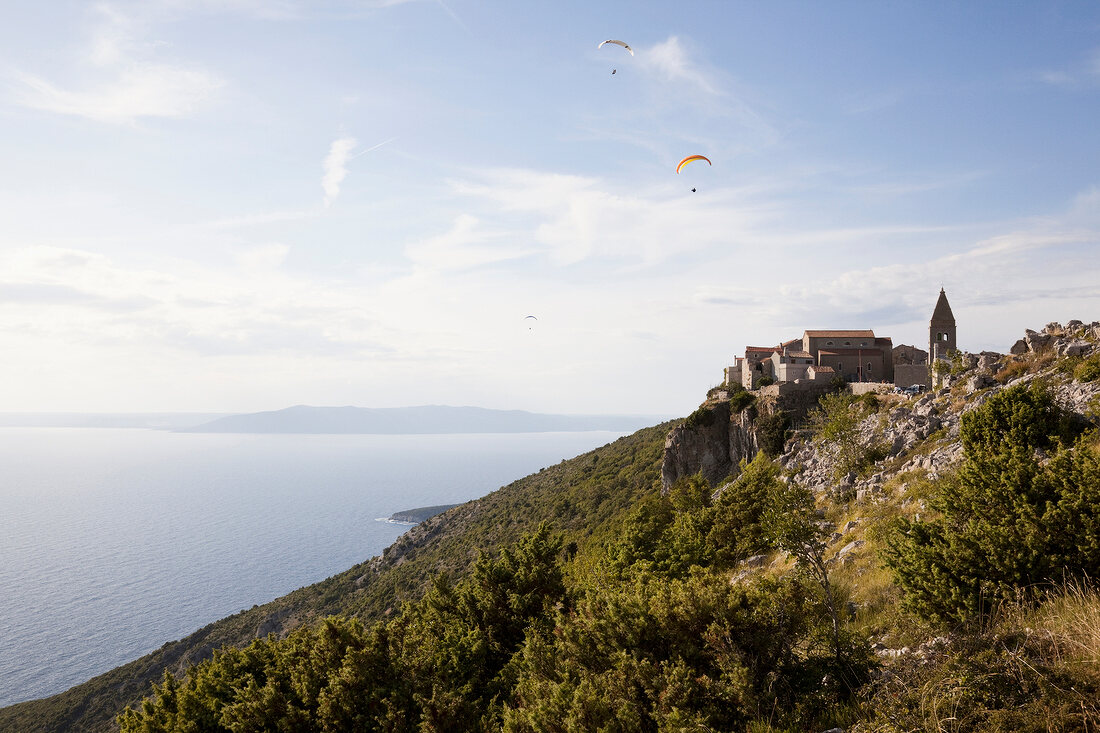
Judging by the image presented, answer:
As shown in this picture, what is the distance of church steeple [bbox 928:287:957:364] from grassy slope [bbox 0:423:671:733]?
85.4 feet

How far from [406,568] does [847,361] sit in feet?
164

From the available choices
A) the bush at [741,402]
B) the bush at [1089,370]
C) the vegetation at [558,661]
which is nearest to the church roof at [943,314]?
the bush at [741,402]

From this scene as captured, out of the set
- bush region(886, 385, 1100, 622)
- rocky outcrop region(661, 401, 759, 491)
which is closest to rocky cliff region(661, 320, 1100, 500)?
rocky outcrop region(661, 401, 759, 491)

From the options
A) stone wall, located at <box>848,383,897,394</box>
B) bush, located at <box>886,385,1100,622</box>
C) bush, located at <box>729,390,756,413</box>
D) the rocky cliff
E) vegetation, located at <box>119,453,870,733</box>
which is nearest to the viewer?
vegetation, located at <box>119,453,870,733</box>

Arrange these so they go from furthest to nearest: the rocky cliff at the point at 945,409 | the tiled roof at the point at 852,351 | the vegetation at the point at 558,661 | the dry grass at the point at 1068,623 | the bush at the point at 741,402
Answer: the tiled roof at the point at 852,351 < the bush at the point at 741,402 < the rocky cliff at the point at 945,409 < the vegetation at the point at 558,661 < the dry grass at the point at 1068,623

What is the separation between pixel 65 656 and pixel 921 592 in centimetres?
13716

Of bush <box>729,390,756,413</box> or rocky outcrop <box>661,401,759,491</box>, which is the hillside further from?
bush <box>729,390,756,413</box>

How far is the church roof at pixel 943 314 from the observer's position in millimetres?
45594

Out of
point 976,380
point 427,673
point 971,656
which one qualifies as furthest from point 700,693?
point 976,380

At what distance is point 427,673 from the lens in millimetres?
Answer: 12898

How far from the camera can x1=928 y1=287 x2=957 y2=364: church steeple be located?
4544cm

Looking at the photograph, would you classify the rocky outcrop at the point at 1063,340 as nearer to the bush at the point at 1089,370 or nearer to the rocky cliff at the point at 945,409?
the rocky cliff at the point at 945,409

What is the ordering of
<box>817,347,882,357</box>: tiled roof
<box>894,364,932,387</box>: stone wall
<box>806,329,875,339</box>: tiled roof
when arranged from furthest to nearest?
<box>806,329,875,339</box>: tiled roof → <box>817,347,882,357</box>: tiled roof → <box>894,364,932,387</box>: stone wall

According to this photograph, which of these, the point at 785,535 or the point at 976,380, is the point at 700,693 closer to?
the point at 785,535
